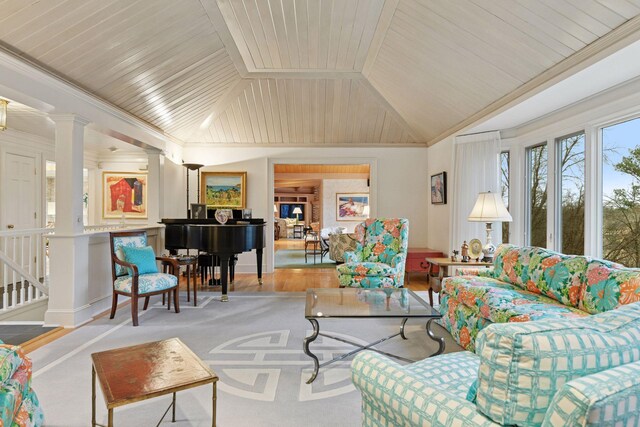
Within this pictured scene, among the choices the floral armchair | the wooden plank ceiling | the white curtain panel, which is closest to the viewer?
the wooden plank ceiling

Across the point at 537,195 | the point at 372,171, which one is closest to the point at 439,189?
the point at 372,171

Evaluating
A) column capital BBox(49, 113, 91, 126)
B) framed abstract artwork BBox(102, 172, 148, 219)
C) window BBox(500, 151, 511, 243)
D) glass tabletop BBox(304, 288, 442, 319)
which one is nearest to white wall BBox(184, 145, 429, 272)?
framed abstract artwork BBox(102, 172, 148, 219)

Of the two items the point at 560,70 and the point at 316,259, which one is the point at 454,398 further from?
the point at 316,259

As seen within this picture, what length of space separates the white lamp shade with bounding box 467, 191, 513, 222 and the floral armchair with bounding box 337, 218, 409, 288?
0.90m

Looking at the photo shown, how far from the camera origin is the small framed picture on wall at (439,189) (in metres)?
5.81

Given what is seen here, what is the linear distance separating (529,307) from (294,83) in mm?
4342

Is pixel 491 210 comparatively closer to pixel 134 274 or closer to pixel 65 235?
pixel 134 274

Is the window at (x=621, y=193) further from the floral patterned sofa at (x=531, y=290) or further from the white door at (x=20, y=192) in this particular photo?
the white door at (x=20, y=192)

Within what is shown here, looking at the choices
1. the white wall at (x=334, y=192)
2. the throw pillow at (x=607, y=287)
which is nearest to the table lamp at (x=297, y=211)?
the white wall at (x=334, y=192)

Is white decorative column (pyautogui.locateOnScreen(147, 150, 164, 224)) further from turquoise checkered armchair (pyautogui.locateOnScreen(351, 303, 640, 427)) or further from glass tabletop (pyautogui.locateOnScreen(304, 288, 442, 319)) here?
turquoise checkered armchair (pyautogui.locateOnScreen(351, 303, 640, 427))

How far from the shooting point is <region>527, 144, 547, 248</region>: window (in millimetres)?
4418

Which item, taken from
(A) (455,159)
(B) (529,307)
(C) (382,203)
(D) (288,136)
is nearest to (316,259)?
(C) (382,203)

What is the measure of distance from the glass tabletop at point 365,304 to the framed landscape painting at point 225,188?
3.76m

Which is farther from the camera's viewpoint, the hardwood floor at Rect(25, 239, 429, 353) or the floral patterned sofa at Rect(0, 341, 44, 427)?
the hardwood floor at Rect(25, 239, 429, 353)
